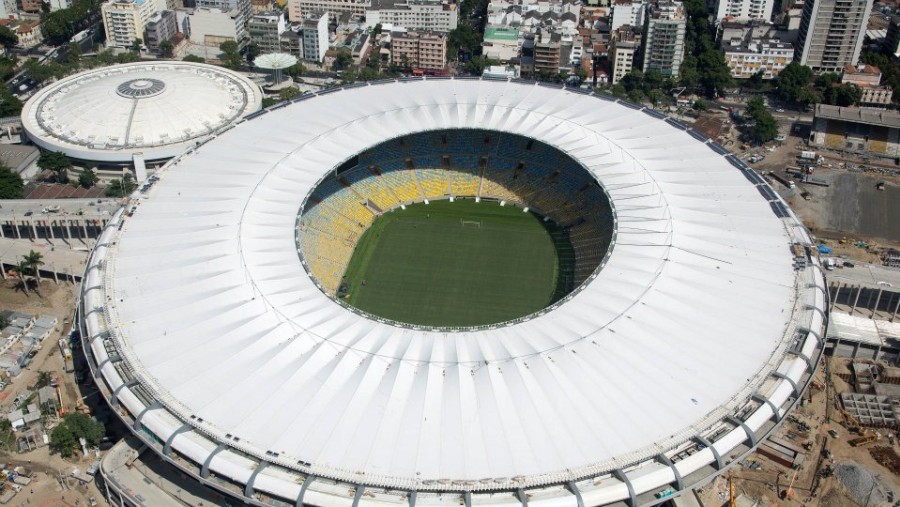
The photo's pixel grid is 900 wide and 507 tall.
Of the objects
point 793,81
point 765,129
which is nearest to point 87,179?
point 765,129

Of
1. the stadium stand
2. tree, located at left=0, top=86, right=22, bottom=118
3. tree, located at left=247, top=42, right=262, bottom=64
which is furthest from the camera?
tree, located at left=247, top=42, right=262, bottom=64

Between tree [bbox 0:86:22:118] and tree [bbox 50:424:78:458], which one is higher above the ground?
tree [bbox 0:86:22:118]

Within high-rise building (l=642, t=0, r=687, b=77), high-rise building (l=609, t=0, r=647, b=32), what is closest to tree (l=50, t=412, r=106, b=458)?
high-rise building (l=642, t=0, r=687, b=77)

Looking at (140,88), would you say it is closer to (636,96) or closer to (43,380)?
(43,380)

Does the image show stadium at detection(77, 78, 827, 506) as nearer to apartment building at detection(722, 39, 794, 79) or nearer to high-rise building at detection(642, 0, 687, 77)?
high-rise building at detection(642, 0, 687, 77)

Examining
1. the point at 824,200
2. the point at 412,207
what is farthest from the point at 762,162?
the point at 412,207

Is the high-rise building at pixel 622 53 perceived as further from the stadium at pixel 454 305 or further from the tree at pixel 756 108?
the stadium at pixel 454 305

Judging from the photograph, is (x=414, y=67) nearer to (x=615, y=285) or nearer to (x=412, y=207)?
(x=412, y=207)

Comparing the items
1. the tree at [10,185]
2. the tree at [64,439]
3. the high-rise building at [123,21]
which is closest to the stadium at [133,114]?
the tree at [10,185]
